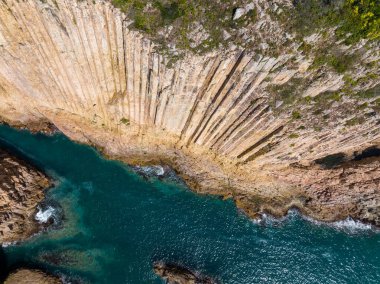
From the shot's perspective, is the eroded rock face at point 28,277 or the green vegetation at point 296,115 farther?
the eroded rock face at point 28,277

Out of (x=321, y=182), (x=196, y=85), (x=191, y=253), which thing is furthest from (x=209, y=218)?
(x=196, y=85)

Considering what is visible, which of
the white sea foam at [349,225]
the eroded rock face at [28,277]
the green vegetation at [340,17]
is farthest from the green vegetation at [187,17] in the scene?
the eroded rock face at [28,277]

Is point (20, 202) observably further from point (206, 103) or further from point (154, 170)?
point (206, 103)

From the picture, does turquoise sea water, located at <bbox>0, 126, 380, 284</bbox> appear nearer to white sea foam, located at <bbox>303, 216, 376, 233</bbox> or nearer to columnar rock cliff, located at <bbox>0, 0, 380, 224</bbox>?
white sea foam, located at <bbox>303, 216, 376, 233</bbox>

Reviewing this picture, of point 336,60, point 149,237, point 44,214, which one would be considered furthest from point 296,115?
point 44,214

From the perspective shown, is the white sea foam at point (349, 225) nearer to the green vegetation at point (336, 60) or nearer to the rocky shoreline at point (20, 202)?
the green vegetation at point (336, 60)
